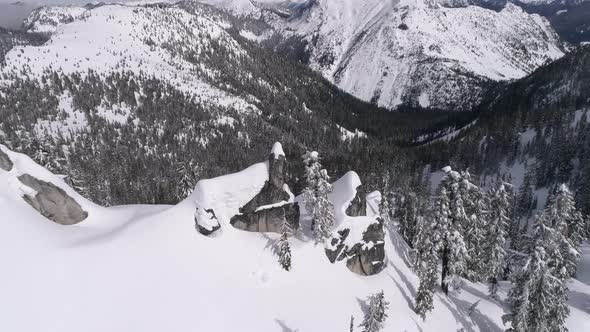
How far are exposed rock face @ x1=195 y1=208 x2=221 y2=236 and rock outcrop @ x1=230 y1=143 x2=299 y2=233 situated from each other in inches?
129

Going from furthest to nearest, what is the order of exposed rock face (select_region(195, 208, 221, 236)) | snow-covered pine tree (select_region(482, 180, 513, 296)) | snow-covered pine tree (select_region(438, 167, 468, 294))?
snow-covered pine tree (select_region(482, 180, 513, 296)) < snow-covered pine tree (select_region(438, 167, 468, 294)) < exposed rock face (select_region(195, 208, 221, 236))

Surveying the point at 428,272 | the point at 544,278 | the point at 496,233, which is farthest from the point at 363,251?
the point at 496,233

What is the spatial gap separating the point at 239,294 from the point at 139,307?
840 cm

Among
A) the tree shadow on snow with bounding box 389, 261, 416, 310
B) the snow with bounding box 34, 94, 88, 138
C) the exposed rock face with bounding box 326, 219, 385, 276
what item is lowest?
the snow with bounding box 34, 94, 88, 138

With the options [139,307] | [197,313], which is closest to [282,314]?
[197,313]

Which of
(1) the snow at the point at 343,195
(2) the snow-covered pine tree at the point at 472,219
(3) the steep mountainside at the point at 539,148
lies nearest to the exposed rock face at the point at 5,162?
(1) the snow at the point at 343,195

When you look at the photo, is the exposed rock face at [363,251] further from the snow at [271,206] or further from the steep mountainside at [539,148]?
the steep mountainside at [539,148]

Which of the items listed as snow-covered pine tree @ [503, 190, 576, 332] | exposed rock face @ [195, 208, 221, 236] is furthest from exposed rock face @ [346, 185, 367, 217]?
snow-covered pine tree @ [503, 190, 576, 332]

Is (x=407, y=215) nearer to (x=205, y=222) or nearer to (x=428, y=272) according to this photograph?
(x=428, y=272)

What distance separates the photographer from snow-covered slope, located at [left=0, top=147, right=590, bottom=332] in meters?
25.9

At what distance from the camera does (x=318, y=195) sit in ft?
127

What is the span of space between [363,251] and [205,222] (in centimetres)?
1827

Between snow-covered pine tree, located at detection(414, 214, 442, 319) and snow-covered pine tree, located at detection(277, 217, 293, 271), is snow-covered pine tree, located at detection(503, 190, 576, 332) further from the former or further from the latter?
snow-covered pine tree, located at detection(277, 217, 293, 271)

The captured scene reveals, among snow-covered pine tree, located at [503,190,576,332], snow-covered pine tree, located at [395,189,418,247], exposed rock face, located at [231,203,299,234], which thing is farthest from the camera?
snow-covered pine tree, located at [395,189,418,247]
